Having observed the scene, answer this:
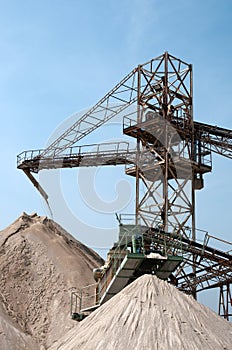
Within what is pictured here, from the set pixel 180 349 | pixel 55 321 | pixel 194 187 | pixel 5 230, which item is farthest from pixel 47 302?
pixel 180 349

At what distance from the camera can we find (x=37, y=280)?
29000 mm

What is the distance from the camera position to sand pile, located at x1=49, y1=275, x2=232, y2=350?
14156mm

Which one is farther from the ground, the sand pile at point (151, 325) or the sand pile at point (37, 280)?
the sand pile at point (37, 280)

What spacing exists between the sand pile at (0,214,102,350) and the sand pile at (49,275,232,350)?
9070 millimetres

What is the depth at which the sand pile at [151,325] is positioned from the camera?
557 inches

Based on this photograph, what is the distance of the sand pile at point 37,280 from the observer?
26016mm

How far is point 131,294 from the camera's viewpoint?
16234 millimetres

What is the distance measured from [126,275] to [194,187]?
1031 centimetres

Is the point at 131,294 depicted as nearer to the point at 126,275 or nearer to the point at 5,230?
the point at 126,275

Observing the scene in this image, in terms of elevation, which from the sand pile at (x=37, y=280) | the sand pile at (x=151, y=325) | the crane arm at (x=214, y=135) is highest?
the crane arm at (x=214, y=135)

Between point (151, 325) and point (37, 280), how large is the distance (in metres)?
15.2

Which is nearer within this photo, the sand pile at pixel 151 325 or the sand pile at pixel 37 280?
the sand pile at pixel 151 325

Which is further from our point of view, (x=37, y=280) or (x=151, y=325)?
(x=37, y=280)

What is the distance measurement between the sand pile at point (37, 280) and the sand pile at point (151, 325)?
9.07m
